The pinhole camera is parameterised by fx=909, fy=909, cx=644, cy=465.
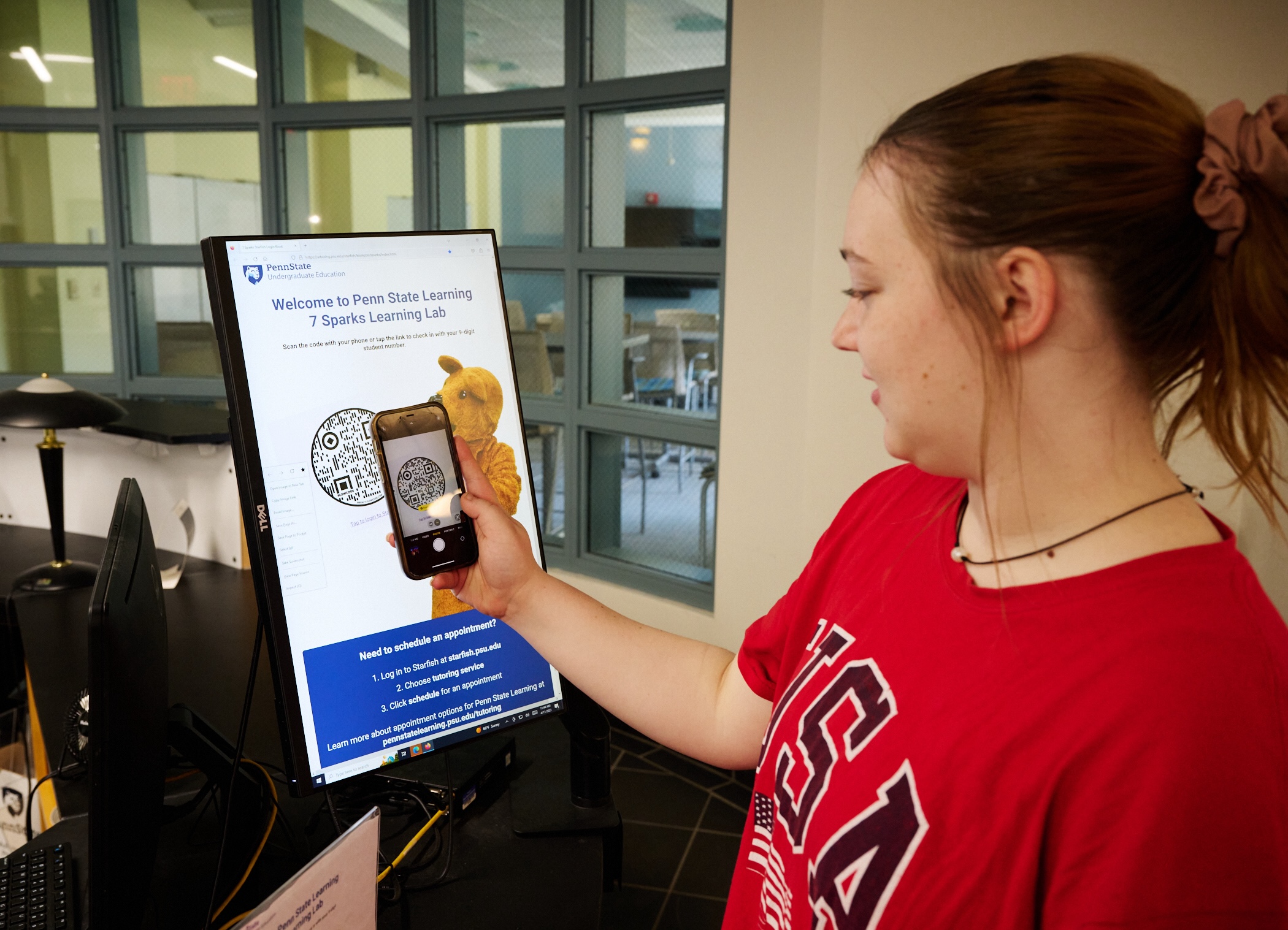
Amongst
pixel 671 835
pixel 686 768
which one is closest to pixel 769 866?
pixel 671 835

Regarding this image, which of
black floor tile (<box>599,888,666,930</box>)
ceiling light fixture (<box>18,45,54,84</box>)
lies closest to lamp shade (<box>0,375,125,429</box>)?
black floor tile (<box>599,888,666,930</box>)

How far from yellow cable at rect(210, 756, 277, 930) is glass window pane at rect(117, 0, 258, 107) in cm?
365

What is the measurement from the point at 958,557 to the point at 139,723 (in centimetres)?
70

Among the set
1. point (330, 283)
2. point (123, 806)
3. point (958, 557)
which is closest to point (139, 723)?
point (123, 806)

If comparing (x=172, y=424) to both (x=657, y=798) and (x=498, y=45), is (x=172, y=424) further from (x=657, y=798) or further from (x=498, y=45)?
(x=498, y=45)

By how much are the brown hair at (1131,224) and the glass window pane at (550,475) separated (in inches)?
118

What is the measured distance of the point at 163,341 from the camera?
4262mm

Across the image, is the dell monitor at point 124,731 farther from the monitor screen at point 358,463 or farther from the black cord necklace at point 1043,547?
the black cord necklace at point 1043,547

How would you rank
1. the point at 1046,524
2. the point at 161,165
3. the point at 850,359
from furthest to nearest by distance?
the point at 161,165 < the point at 850,359 < the point at 1046,524

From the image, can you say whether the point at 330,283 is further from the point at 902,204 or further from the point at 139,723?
the point at 902,204

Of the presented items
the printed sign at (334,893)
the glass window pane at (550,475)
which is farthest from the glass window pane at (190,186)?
the printed sign at (334,893)

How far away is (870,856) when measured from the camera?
64cm

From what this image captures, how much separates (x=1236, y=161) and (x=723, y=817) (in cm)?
241

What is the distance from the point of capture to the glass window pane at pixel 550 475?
3631mm
